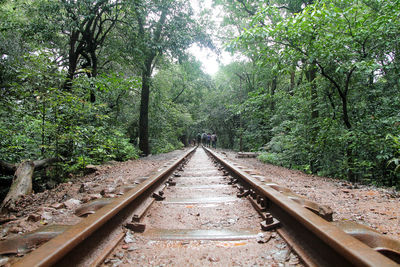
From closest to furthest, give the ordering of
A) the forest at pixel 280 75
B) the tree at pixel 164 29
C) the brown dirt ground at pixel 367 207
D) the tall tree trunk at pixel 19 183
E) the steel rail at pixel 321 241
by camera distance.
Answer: the steel rail at pixel 321 241 → the brown dirt ground at pixel 367 207 → the tall tree trunk at pixel 19 183 → the forest at pixel 280 75 → the tree at pixel 164 29

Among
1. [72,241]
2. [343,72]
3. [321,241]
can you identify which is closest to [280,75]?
[343,72]

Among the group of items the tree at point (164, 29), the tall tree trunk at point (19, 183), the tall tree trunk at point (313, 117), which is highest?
the tree at point (164, 29)

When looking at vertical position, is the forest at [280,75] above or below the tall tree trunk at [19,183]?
above

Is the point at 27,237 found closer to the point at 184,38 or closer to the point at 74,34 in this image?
the point at 184,38

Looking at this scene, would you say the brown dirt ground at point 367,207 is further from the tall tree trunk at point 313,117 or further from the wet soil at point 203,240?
the tall tree trunk at point 313,117

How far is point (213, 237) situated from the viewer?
161cm

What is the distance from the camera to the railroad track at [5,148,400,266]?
39.4 inches

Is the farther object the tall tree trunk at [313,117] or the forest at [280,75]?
the tall tree trunk at [313,117]

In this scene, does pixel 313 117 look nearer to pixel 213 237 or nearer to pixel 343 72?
pixel 343 72

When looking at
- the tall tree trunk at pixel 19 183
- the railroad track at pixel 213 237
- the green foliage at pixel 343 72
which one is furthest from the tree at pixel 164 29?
the railroad track at pixel 213 237

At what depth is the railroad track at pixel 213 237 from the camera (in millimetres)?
1001

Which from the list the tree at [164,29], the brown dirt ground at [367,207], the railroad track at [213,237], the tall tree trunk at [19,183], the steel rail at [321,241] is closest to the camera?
the steel rail at [321,241]

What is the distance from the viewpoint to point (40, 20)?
6.50 m

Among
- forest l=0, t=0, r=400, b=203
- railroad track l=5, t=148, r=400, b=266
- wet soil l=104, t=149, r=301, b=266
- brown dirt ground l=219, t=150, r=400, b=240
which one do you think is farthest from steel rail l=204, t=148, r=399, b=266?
forest l=0, t=0, r=400, b=203
